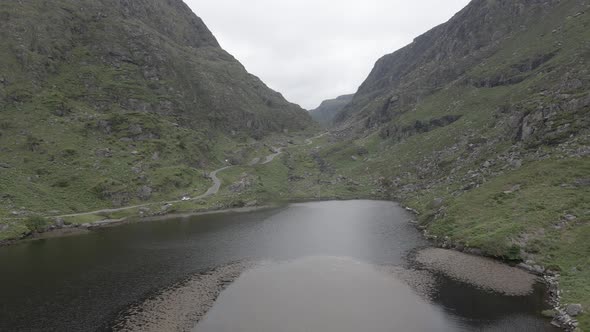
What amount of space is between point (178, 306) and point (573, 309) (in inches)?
2040

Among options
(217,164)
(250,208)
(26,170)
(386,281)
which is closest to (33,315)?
(386,281)

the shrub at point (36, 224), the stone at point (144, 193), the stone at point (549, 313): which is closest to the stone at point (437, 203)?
the stone at point (549, 313)

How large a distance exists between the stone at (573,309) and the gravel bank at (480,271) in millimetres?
7013

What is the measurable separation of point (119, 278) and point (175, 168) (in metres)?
96.3

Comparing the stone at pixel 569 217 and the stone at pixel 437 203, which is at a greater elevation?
the stone at pixel 437 203

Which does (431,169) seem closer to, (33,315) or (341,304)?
(341,304)

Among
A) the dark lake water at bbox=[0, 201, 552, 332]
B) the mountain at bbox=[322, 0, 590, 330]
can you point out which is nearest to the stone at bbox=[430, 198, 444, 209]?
the mountain at bbox=[322, 0, 590, 330]

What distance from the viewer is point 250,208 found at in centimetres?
13462

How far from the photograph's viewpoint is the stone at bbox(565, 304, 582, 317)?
40.7 meters

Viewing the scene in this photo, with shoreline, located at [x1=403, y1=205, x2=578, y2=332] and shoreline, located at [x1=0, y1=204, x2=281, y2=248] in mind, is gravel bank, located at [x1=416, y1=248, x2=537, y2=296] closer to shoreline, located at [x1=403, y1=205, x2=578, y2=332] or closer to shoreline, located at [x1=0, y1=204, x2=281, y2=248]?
shoreline, located at [x1=403, y1=205, x2=578, y2=332]

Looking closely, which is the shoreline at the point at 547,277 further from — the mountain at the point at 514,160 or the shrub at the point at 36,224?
the shrub at the point at 36,224

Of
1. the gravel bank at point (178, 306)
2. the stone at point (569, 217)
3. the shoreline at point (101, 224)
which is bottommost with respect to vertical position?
the gravel bank at point (178, 306)

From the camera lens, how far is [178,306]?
51.3m

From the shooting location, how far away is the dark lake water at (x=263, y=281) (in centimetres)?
4544
